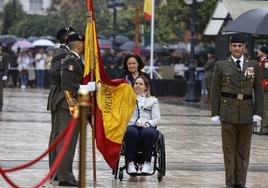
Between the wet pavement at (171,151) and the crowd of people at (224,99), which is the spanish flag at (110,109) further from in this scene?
the wet pavement at (171,151)

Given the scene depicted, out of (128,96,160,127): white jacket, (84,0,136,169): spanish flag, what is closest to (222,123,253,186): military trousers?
(128,96,160,127): white jacket

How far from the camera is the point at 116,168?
39.9 feet

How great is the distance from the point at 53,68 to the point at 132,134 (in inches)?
53.7

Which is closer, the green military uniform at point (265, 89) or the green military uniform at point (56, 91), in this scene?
the green military uniform at point (56, 91)

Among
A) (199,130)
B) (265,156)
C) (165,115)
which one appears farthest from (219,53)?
(265,156)

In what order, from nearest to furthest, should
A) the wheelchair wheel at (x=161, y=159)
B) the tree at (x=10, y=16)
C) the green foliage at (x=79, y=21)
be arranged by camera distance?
1. the wheelchair wheel at (x=161, y=159)
2. the green foliage at (x=79, y=21)
3. the tree at (x=10, y=16)

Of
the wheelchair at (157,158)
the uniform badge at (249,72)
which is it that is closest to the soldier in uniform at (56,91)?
the wheelchair at (157,158)

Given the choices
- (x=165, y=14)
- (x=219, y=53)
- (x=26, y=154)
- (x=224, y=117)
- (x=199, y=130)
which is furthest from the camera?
(x=165, y=14)

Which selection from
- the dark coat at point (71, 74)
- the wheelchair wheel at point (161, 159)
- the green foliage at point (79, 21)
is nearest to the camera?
the dark coat at point (71, 74)

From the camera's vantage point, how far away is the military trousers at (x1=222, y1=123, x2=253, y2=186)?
11750 mm

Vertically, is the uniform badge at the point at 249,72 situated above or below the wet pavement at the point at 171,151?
above

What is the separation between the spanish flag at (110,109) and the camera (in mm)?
11781

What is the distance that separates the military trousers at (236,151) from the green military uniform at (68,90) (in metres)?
1.91

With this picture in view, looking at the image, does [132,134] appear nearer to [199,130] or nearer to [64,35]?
[64,35]
